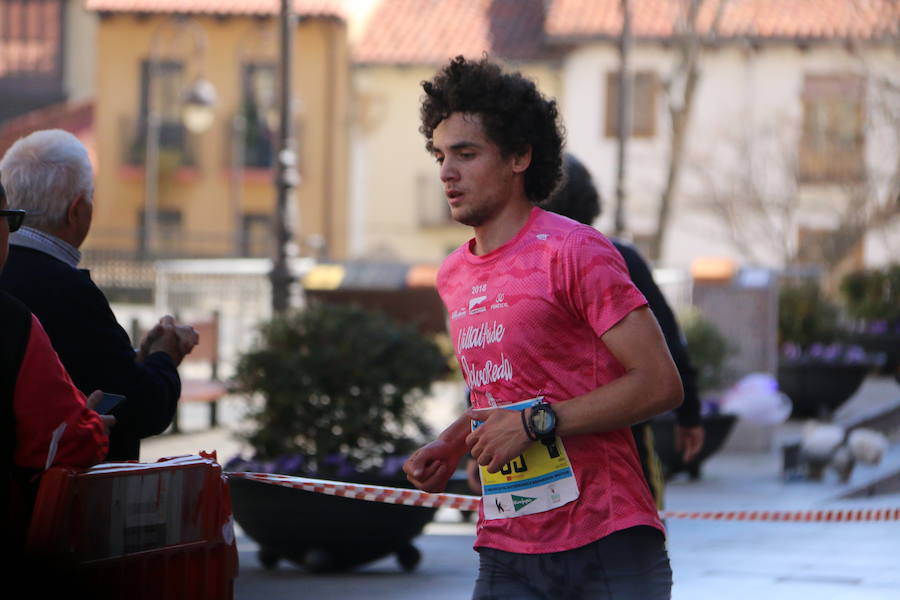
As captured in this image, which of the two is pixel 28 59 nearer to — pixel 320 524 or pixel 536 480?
pixel 320 524

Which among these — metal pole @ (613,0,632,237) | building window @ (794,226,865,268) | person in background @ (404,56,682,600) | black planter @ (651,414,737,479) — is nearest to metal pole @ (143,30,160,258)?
building window @ (794,226,865,268)

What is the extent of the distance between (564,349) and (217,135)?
139ft

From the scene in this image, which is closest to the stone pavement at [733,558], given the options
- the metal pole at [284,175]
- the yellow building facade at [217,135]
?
the metal pole at [284,175]

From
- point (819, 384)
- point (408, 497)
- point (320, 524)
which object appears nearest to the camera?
point (408, 497)

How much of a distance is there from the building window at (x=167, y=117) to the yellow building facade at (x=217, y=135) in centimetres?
3

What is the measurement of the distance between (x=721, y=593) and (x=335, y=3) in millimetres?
38045

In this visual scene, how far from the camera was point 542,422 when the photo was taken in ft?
11.9

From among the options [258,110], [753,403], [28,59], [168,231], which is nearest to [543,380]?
[753,403]

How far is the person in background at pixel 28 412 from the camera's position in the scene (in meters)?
3.47

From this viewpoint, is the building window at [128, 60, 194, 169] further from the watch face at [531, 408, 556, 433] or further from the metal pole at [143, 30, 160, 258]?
the watch face at [531, 408, 556, 433]

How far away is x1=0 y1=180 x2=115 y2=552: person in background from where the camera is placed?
347 centimetres

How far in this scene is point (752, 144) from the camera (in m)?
36.7

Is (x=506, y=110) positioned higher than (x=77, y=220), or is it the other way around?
(x=506, y=110)

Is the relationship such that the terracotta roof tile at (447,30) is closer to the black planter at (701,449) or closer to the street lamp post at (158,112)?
the street lamp post at (158,112)
